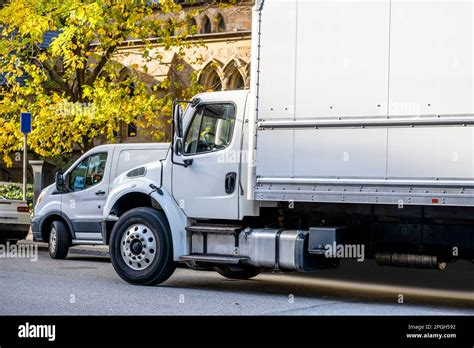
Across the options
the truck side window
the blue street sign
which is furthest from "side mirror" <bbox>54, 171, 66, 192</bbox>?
the truck side window

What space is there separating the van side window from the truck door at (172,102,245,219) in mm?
6240

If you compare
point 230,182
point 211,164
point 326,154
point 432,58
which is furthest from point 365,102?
point 211,164

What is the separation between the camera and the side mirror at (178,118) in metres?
15.0

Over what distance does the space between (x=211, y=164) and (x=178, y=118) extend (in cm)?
82

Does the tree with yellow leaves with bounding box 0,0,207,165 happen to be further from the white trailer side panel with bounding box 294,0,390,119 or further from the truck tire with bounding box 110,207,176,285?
the white trailer side panel with bounding box 294,0,390,119

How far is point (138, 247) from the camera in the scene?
602 inches

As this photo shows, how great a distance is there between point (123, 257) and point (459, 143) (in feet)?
18.0

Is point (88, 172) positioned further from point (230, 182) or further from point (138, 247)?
point (230, 182)

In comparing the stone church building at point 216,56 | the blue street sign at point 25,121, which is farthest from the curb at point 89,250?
the stone church building at point 216,56

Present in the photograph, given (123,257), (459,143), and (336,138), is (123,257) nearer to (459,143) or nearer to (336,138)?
(336,138)

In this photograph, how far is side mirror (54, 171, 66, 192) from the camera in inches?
838

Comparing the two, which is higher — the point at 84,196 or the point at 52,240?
the point at 84,196
